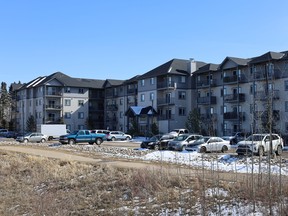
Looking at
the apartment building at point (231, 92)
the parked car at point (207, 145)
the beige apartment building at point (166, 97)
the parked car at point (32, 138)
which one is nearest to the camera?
the parked car at point (207, 145)

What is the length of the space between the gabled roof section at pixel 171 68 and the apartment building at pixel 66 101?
784 inches

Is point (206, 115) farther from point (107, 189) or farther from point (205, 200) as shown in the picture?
point (205, 200)

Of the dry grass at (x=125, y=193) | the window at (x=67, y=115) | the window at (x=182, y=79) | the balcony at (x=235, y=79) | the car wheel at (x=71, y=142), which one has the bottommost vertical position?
the dry grass at (x=125, y=193)

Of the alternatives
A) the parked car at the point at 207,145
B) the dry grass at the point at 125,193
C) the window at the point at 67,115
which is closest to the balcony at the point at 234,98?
the parked car at the point at 207,145

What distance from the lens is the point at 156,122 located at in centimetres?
7219

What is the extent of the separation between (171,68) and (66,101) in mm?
28800

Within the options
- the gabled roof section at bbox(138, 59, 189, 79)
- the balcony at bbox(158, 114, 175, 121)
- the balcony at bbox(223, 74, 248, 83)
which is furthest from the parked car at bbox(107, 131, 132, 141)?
the balcony at bbox(223, 74, 248, 83)

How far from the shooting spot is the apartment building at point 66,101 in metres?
88.3

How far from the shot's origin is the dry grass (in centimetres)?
1149

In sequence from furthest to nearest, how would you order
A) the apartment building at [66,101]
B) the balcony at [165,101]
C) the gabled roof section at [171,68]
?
1. the apartment building at [66,101]
2. the gabled roof section at [171,68]
3. the balcony at [165,101]

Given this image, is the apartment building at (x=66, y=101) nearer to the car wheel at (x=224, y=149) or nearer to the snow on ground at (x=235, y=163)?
the car wheel at (x=224, y=149)

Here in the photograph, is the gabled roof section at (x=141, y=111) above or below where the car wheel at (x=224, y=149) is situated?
above

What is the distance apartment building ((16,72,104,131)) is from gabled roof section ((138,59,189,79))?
19902mm

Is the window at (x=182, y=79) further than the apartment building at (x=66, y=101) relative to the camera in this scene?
No
